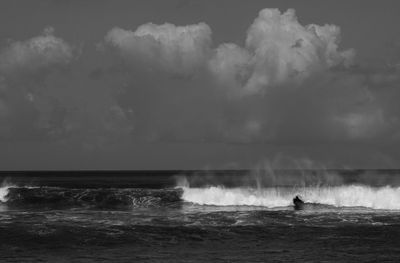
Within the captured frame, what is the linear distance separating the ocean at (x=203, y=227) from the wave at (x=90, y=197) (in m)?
0.18

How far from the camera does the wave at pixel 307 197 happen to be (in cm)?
5966

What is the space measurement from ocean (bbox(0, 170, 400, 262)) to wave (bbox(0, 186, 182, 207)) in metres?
0.18

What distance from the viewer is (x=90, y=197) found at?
64.8 metres

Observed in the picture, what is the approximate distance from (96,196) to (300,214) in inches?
978

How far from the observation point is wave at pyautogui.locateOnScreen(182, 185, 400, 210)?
59.7 meters

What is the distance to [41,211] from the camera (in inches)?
2133

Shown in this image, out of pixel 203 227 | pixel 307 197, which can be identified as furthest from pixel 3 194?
pixel 203 227

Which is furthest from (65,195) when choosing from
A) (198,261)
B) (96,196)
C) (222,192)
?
(198,261)

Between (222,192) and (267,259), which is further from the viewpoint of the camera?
(222,192)

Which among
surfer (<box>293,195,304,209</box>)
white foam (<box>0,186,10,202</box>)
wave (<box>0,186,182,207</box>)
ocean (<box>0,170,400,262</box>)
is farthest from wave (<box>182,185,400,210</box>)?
white foam (<box>0,186,10,202</box>)

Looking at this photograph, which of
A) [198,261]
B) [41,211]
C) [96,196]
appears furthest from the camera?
[96,196]

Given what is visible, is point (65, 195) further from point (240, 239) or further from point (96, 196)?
point (240, 239)

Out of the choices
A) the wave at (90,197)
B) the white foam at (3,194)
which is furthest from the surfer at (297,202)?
the white foam at (3,194)

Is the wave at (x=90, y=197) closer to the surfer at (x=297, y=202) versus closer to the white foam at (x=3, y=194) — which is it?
the white foam at (x=3, y=194)
